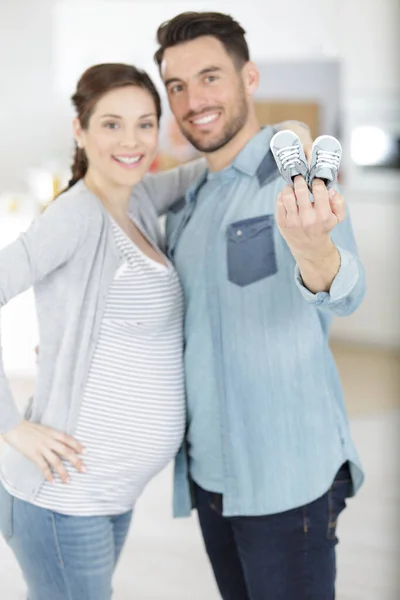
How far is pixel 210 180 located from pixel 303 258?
0.26 m

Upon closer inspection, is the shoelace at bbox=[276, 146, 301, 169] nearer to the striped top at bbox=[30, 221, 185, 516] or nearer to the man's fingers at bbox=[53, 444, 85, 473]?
the striped top at bbox=[30, 221, 185, 516]

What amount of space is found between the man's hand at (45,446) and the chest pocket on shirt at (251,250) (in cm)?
22

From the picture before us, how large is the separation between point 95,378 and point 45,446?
76 millimetres

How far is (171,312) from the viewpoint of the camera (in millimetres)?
762

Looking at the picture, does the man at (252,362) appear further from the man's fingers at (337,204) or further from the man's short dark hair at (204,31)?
the man's fingers at (337,204)

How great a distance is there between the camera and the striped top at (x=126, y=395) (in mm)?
726

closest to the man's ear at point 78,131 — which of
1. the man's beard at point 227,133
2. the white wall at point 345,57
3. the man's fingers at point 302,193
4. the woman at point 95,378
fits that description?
the woman at point 95,378

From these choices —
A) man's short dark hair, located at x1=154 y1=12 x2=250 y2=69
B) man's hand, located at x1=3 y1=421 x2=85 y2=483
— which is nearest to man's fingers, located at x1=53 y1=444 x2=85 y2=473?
man's hand, located at x1=3 y1=421 x2=85 y2=483

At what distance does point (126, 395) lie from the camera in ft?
2.42

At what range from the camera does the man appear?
2.43 ft

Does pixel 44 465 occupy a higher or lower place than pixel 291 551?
higher

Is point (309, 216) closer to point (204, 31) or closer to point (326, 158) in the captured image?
point (326, 158)

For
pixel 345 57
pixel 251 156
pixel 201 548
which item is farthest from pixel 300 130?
pixel 345 57

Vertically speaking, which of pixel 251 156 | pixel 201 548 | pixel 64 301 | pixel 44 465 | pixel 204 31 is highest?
pixel 204 31
